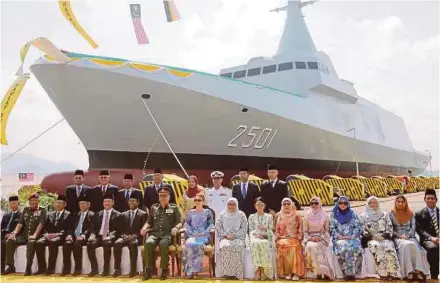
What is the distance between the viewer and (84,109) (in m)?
13.3

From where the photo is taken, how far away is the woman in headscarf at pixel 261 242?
4645 mm

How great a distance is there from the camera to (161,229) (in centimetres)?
496

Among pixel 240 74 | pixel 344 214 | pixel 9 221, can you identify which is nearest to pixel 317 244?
pixel 344 214

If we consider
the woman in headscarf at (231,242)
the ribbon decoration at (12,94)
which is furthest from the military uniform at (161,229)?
the ribbon decoration at (12,94)

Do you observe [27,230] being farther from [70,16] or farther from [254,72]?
[254,72]

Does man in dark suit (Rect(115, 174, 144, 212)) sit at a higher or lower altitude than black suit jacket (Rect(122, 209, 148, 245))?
higher

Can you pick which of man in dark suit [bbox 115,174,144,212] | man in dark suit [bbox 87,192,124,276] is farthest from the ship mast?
man in dark suit [bbox 87,192,124,276]

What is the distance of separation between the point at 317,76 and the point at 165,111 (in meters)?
8.33

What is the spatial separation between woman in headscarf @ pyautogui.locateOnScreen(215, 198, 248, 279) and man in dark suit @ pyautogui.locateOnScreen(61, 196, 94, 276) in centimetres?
177

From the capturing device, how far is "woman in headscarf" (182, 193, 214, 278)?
4746mm

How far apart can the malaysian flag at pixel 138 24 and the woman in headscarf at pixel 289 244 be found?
22.4 feet

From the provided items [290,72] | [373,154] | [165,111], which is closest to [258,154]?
[165,111]

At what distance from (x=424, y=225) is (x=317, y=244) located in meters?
1.30

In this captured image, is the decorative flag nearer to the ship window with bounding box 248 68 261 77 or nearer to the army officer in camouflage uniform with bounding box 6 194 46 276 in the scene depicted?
the army officer in camouflage uniform with bounding box 6 194 46 276
